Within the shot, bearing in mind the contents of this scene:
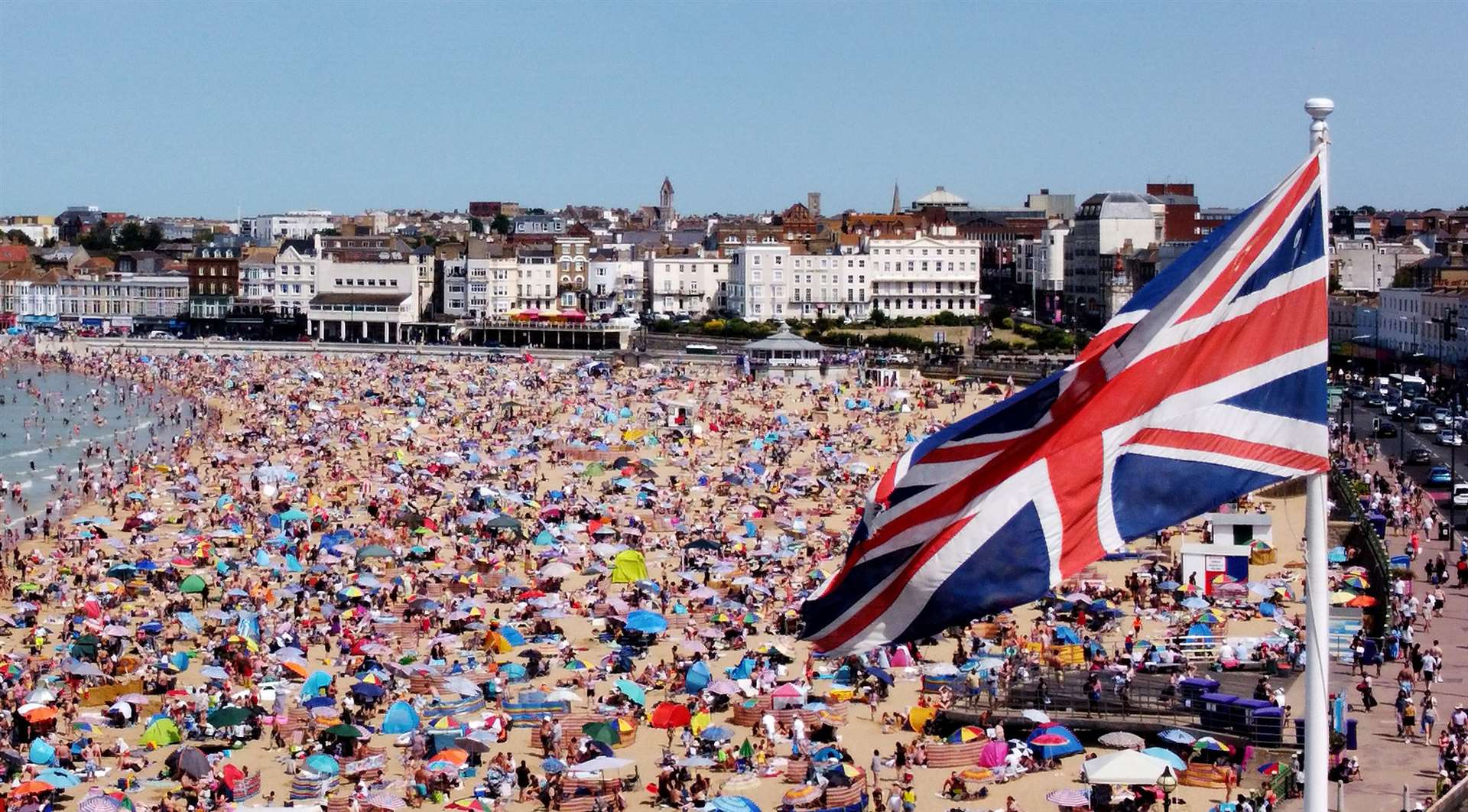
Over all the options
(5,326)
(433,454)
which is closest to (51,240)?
(5,326)

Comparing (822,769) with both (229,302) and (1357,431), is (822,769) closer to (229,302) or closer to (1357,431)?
(1357,431)

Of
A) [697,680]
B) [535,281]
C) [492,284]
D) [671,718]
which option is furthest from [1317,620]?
[535,281]

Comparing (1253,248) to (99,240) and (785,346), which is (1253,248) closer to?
(785,346)

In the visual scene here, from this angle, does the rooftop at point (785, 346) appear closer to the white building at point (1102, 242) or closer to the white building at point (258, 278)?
the white building at point (1102, 242)

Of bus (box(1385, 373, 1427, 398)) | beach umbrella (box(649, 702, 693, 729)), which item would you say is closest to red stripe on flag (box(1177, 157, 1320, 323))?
beach umbrella (box(649, 702, 693, 729))

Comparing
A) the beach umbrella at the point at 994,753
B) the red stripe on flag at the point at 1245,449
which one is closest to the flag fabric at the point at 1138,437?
the red stripe on flag at the point at 1245,449

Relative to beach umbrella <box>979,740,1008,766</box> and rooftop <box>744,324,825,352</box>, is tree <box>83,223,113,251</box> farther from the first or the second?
beach umbrella <box>979,740,1008,766</box>

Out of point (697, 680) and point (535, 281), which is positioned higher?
point (535, 281)
